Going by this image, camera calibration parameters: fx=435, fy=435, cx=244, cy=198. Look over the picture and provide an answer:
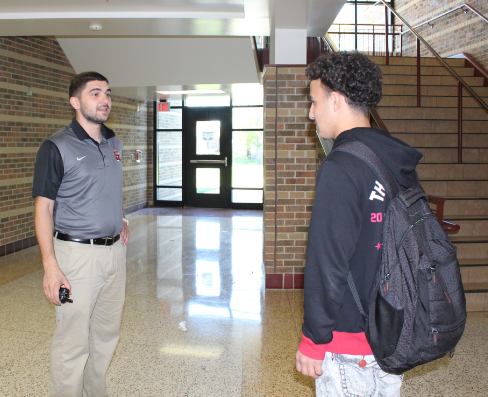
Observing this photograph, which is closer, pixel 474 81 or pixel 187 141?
Answer: pixel 474 81

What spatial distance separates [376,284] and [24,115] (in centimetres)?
663

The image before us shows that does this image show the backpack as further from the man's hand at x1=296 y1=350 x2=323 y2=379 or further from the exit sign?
the exit sign

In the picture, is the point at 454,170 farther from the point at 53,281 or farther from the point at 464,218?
the point at 53,281

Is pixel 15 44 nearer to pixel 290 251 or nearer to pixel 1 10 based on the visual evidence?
pixel 1 10

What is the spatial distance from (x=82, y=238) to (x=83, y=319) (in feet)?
1.35

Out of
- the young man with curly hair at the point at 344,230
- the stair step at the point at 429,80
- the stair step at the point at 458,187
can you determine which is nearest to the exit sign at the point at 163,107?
the stair step at the point at 429,80

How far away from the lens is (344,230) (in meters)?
1.23

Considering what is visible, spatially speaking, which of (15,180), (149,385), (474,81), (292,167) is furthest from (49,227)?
(474,81)

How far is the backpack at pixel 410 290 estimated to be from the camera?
1.22 metres

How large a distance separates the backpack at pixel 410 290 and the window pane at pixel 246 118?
9583 millimetres

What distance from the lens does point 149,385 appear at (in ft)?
9.08

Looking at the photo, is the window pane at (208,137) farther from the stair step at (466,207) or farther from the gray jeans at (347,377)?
the gray jeans at (347,377)

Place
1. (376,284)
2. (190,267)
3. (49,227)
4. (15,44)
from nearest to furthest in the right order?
(376,284)
(49,227)
(190,267)
(15,44)

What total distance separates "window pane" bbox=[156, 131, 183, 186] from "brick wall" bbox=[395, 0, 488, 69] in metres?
6.14
